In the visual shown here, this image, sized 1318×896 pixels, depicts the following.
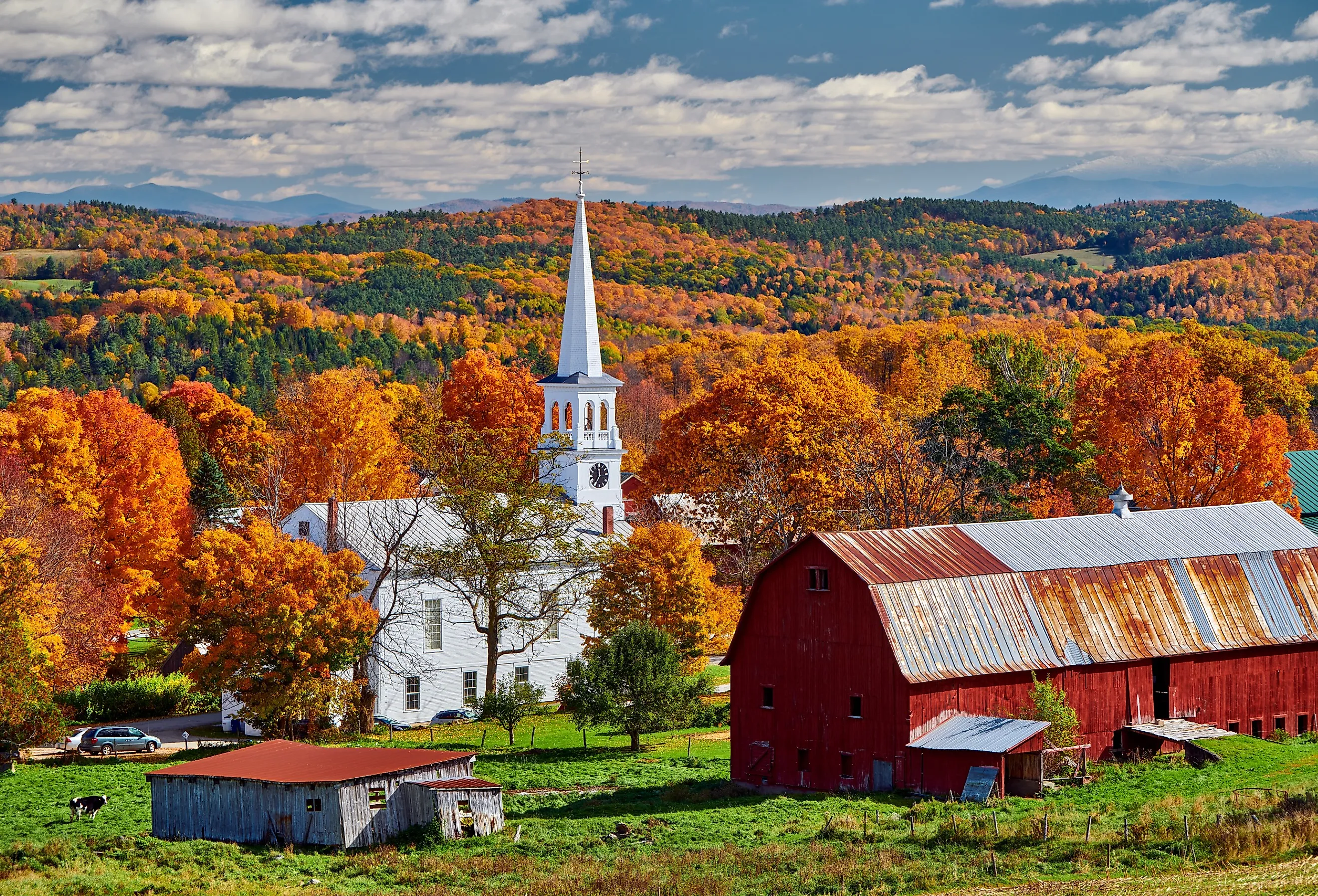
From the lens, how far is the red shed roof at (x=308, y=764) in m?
37.2

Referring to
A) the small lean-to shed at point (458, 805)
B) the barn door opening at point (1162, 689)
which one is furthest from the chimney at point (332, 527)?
the barn door opening at point (1162, 689)

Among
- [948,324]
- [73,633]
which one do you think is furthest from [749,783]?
[948,324]

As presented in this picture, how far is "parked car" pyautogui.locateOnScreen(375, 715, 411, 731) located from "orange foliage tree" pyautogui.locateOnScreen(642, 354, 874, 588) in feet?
50.5

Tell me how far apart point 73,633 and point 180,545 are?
43.7 feet

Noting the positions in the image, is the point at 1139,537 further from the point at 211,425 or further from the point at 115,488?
the point at 211,425

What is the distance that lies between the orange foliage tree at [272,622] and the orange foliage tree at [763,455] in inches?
774

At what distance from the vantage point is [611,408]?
7381cm

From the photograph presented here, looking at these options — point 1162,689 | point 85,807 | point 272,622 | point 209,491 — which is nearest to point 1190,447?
point 1162,689

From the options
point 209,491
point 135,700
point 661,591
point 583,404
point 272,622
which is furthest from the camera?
point 209,491

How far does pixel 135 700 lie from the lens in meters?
64.4

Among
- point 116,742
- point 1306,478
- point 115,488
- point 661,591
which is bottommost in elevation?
point 116,742

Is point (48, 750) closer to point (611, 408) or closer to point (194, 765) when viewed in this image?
point (194, 765)

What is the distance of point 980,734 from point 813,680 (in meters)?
5.44

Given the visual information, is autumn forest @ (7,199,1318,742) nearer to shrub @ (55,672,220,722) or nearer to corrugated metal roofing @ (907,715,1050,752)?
shrub @ (55,672,220,722)
